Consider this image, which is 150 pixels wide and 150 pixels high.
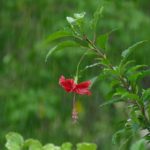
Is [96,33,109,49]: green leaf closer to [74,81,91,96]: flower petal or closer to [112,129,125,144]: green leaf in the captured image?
[74,81,91,96]: flower petal

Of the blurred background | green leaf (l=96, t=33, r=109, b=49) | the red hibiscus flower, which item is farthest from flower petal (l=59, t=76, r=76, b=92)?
the blurred background

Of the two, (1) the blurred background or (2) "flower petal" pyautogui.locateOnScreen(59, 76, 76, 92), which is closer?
(2) "flower petal" pyautogui.locateOnScreen(59, 76, 76, 92)

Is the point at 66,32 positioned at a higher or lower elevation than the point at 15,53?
lower

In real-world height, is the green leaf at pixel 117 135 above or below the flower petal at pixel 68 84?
below

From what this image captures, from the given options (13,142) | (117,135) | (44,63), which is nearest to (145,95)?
(117,135)

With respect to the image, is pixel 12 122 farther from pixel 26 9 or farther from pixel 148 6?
pixel 148 6

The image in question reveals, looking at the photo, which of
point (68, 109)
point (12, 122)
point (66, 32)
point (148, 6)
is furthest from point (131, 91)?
point (148, 6)

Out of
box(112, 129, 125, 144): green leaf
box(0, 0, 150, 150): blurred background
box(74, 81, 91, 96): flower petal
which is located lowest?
box(112, 129, 125, 144): green leaf

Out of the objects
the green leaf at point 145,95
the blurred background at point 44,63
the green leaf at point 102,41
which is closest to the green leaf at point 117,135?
the green leaf at point 145,95

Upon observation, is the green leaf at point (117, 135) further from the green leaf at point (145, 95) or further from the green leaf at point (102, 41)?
the green leaf at point (102, 41)
